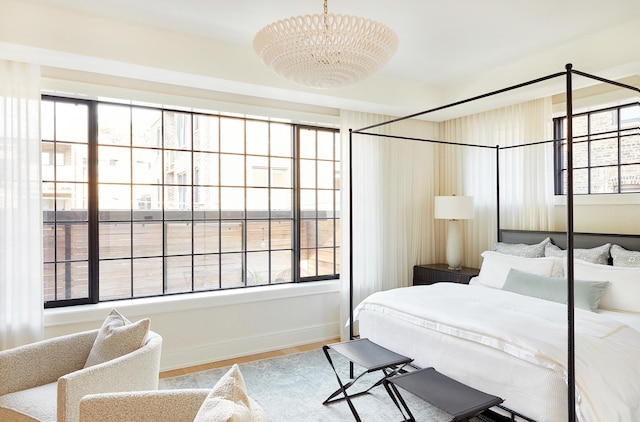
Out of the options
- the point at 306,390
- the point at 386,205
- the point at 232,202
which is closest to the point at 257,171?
the point at 232,202

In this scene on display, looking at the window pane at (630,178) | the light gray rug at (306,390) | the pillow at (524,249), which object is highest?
the window pane at (630,178)

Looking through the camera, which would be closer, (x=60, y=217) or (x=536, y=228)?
(x=60, y=217)

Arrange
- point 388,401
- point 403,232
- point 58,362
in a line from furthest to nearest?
point 403,232
point 388,401
point 58,362

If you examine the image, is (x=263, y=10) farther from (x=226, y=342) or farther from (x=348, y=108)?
(x=226, y=342)

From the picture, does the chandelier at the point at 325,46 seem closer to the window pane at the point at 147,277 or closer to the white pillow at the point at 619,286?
the white pillow at the point at 619,286

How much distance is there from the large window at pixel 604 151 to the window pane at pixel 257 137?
2.83m

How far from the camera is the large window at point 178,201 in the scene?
3350mm

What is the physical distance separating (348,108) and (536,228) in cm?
223

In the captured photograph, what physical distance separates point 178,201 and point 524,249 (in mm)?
3278

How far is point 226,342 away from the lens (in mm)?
3773

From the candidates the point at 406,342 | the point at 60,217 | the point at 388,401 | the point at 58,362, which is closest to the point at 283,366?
the point at 388,401

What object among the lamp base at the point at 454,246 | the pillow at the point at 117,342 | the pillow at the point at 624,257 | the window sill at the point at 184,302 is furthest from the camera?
the lamp base at the point at 454,246

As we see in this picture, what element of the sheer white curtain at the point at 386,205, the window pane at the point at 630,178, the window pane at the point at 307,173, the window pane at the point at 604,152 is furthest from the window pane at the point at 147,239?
the window pane at the point at 630,178

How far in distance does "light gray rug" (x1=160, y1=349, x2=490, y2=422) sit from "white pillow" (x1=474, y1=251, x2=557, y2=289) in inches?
51.0
